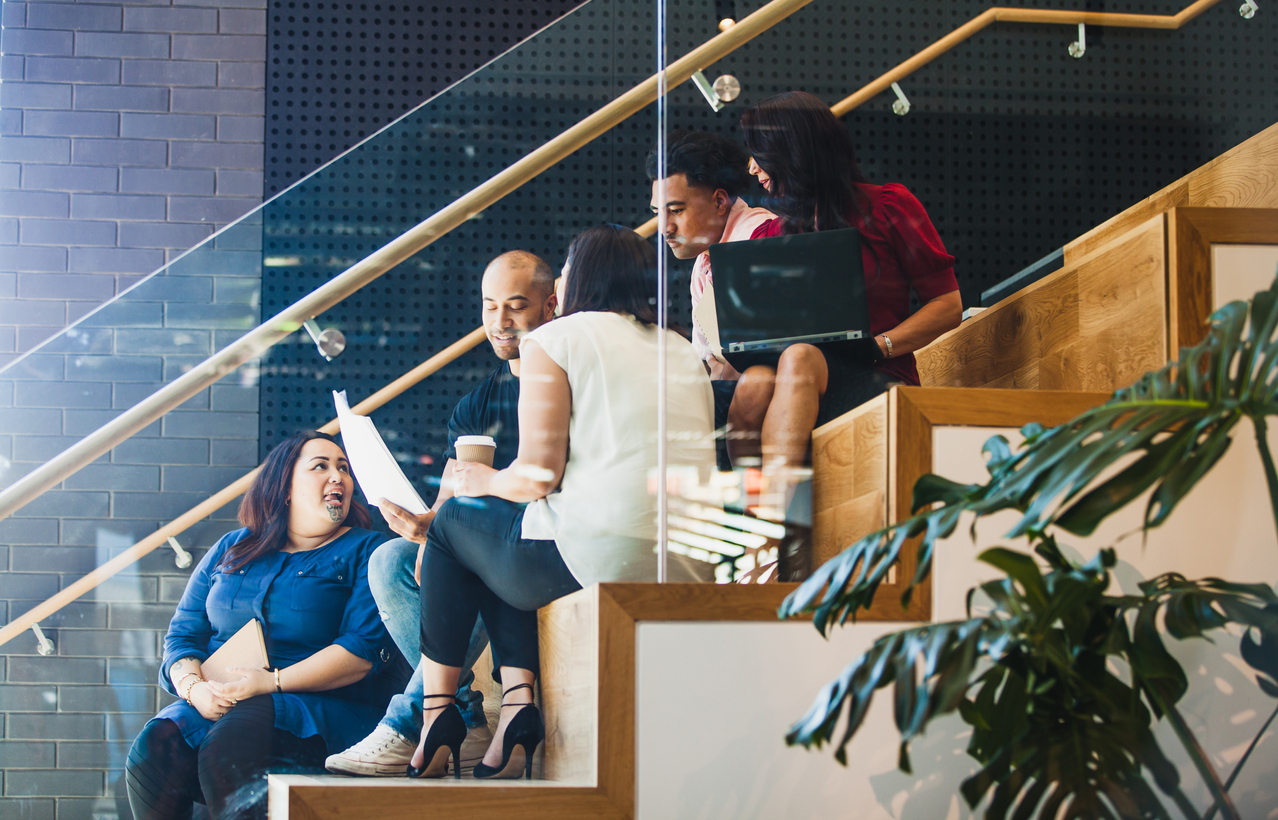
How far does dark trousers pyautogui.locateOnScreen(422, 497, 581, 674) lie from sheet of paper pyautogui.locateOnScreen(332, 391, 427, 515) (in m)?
0.17

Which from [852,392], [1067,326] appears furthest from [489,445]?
[1067,326]

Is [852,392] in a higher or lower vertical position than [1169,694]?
higher

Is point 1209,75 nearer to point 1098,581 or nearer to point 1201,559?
point 1201,559

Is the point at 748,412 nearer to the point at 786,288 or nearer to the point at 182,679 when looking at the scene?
the point at 786,288

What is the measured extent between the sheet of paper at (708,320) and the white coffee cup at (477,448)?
1.48ft

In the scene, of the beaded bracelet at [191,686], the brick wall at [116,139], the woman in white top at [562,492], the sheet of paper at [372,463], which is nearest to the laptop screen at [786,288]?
the woman in white top at [562,492]

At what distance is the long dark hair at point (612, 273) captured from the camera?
2.02 meters

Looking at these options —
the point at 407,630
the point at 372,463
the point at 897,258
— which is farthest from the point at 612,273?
the point at 407,630

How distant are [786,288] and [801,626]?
60 centimetres

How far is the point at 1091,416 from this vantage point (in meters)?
1.25

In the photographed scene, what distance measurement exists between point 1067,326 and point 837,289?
47cm

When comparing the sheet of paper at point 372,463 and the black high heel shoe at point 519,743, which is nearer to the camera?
the black high heel shoe at point 519,743

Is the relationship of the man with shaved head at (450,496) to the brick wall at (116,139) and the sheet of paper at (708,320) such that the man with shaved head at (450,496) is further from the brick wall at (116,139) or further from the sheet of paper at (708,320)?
the brick wall at (116,139)

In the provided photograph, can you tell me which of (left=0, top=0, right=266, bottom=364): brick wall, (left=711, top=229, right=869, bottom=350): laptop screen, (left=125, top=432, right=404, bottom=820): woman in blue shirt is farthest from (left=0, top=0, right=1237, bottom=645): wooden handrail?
(left=0, top=0, right=266, bottom=364): brick wall
